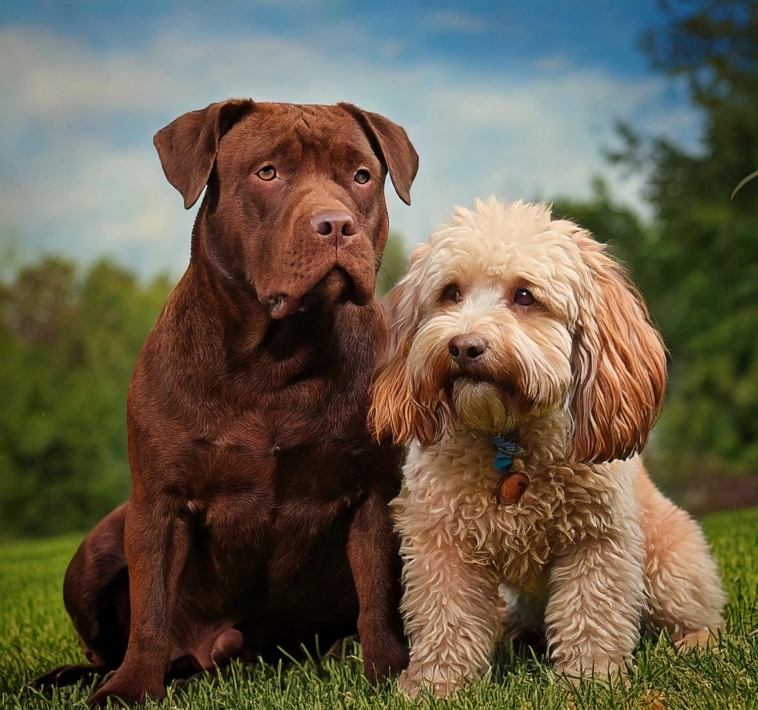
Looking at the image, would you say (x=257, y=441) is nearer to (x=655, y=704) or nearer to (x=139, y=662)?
(x=139, y=662)

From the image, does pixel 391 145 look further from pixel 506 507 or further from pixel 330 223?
pixel 506 507

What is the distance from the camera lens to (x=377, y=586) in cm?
322

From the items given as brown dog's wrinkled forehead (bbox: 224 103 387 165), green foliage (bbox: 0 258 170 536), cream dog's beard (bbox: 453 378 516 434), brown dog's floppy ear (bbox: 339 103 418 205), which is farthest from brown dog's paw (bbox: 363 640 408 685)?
green foliage (bbox: 0 258 170 536)

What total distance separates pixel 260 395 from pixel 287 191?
648 mm

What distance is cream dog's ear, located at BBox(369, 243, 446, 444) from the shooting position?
296 centimetres

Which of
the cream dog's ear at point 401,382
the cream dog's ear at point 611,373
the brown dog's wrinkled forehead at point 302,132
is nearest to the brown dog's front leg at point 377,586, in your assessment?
the cream dog's ear at point 401,382

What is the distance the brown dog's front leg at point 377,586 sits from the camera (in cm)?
317

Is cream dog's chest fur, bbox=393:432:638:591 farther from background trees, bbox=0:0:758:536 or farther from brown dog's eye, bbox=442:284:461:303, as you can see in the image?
background trees, bbox=0:0:758:536

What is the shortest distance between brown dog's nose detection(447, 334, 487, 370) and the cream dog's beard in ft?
0.27

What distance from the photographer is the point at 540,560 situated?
305cm

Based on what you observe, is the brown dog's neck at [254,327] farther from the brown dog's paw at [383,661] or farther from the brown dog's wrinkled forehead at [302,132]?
the brown dog's paw at [383,661]

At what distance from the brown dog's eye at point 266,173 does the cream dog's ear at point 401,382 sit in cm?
50

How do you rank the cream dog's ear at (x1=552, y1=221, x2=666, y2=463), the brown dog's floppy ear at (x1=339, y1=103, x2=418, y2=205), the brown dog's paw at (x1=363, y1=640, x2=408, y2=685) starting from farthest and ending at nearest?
1. the brown dog's floppy ear at (x1=339, y1=103, x2=418, y2=205)
2. the brown dog's paw at (x1=363, y1=640, x2=408, y2=685)
3. the cream dog's ear at (x1=552, y1=221, x2=666, y2=463)

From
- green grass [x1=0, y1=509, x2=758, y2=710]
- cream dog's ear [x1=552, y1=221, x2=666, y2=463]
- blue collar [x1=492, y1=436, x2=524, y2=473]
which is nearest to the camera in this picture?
green grass [x1=0, y1=509, x2=758, y2=710]
